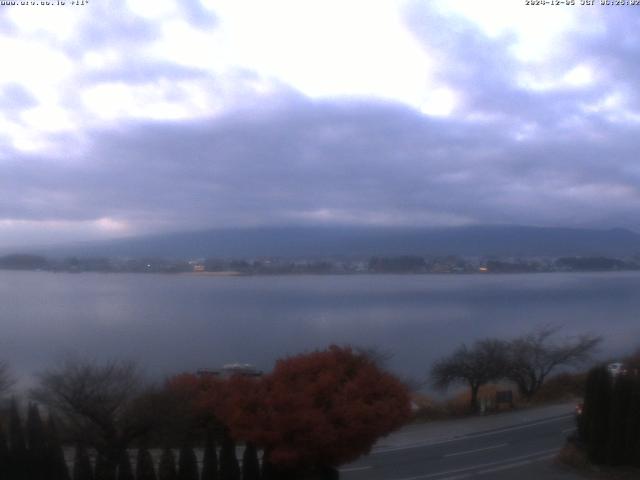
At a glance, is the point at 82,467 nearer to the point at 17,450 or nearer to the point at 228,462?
the point at 17,450

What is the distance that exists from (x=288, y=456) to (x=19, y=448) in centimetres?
431

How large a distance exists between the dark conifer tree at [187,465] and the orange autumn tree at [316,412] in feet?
2.80

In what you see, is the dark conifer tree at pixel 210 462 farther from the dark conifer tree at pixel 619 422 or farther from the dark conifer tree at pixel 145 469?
the dark conifer tree at pixel 619 422

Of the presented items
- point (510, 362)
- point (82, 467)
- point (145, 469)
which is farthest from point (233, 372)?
point (510, 362)

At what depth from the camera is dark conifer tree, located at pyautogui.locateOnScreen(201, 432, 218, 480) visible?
13.6 metres

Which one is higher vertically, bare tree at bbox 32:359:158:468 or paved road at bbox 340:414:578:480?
bare tree at bbox 32:359:158:468

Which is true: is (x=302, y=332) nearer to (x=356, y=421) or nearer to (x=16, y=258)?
(x=16, y=258)

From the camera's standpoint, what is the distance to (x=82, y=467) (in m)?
12.6

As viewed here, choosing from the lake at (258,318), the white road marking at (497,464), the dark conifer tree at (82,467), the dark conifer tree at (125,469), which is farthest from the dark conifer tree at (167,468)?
the lake at (258,318)

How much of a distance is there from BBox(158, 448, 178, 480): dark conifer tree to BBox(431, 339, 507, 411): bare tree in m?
23.2

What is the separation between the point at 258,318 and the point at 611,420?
36.7 meters

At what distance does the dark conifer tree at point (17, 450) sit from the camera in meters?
12.1

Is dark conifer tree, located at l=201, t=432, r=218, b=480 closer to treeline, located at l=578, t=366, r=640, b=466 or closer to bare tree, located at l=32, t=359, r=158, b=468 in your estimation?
bare tree, located at l=32, t=359, r=158, b=468

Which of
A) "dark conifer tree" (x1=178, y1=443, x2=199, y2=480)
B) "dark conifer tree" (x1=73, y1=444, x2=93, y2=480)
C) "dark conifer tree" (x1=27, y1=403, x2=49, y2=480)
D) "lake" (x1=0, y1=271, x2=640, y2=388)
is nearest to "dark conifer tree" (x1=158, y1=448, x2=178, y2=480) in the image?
"dark conifer tree" (x1=178, y1=443, x2=199, y2=480)
